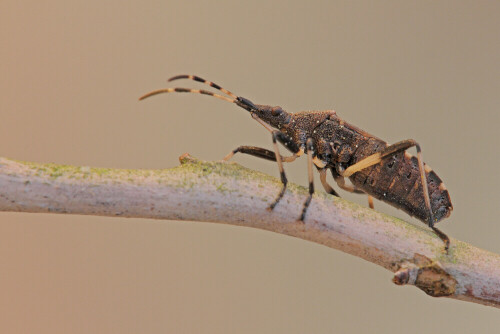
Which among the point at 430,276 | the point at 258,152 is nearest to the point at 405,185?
the point at 430,276

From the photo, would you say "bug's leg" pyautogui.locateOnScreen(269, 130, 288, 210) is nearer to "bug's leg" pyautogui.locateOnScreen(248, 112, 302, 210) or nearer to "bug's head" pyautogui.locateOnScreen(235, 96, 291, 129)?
"bug's leg" pyautogui.locateOnScreen(248, 112, 302, 210)

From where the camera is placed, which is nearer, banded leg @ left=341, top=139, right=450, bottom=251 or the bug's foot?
the bug's foot

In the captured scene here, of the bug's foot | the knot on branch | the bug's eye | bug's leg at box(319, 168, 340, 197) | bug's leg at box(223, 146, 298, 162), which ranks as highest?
the bug's eye

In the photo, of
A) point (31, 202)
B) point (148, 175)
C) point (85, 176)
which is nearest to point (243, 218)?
point (148, 175)

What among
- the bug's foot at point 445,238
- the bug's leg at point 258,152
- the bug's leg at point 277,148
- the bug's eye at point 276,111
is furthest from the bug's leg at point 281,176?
the bug's foot at point 445,238

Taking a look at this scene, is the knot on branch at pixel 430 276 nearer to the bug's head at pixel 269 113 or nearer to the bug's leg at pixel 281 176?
the bug's leg at pixel 281 176

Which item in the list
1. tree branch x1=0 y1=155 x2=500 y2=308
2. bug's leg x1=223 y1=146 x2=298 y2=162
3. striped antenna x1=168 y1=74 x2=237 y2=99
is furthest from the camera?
bug's leg x1=223 y1=146 x2=298 y2=162

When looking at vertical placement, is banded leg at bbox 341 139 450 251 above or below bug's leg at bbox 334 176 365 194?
above

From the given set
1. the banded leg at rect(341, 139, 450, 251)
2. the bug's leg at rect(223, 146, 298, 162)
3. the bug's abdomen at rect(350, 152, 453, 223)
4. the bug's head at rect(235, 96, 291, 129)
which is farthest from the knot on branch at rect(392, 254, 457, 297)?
the bug's head at rect(235, 96, 291, 129)
